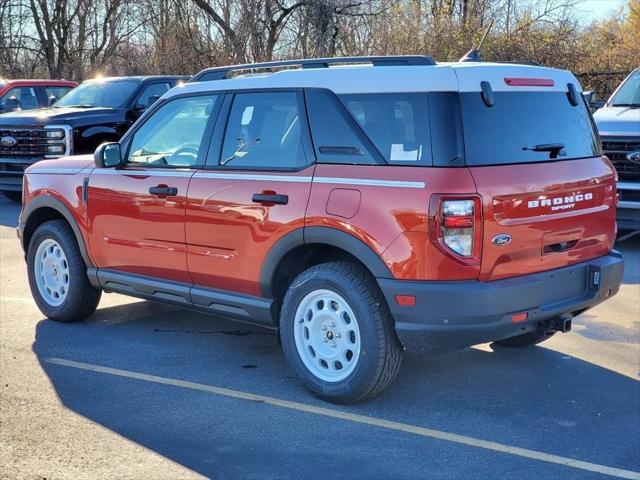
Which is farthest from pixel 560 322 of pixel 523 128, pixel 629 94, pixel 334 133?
pixel 629 94

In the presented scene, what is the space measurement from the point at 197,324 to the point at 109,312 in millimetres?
889

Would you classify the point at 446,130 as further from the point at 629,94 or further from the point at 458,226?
the point at 629,94

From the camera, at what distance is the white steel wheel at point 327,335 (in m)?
4.83

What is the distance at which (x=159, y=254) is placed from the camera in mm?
5816

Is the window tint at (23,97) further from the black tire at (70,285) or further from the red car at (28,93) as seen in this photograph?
the black tire at (70,285)

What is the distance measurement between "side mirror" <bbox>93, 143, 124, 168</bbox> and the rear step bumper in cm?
249

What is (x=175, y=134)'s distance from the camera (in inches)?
231

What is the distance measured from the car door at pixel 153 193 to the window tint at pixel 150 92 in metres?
7.88

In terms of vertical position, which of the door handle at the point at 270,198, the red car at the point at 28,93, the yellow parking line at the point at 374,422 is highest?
the red car at the point at 28,93

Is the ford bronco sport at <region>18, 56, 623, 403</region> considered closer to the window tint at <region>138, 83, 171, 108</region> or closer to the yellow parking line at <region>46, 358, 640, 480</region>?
the yellow parking line at <region>46, 358, 640, 480</region>

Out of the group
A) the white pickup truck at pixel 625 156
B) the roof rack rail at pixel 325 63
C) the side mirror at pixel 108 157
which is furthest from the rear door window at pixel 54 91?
the roof rack rail at pixel 325 63

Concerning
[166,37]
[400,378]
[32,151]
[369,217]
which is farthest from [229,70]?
[166,37]

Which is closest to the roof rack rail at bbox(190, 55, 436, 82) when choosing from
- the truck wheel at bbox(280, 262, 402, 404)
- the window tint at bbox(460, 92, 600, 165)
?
the window tint at bbox(460, 92, 600, 165)

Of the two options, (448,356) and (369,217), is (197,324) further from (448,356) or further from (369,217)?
(369,217)
